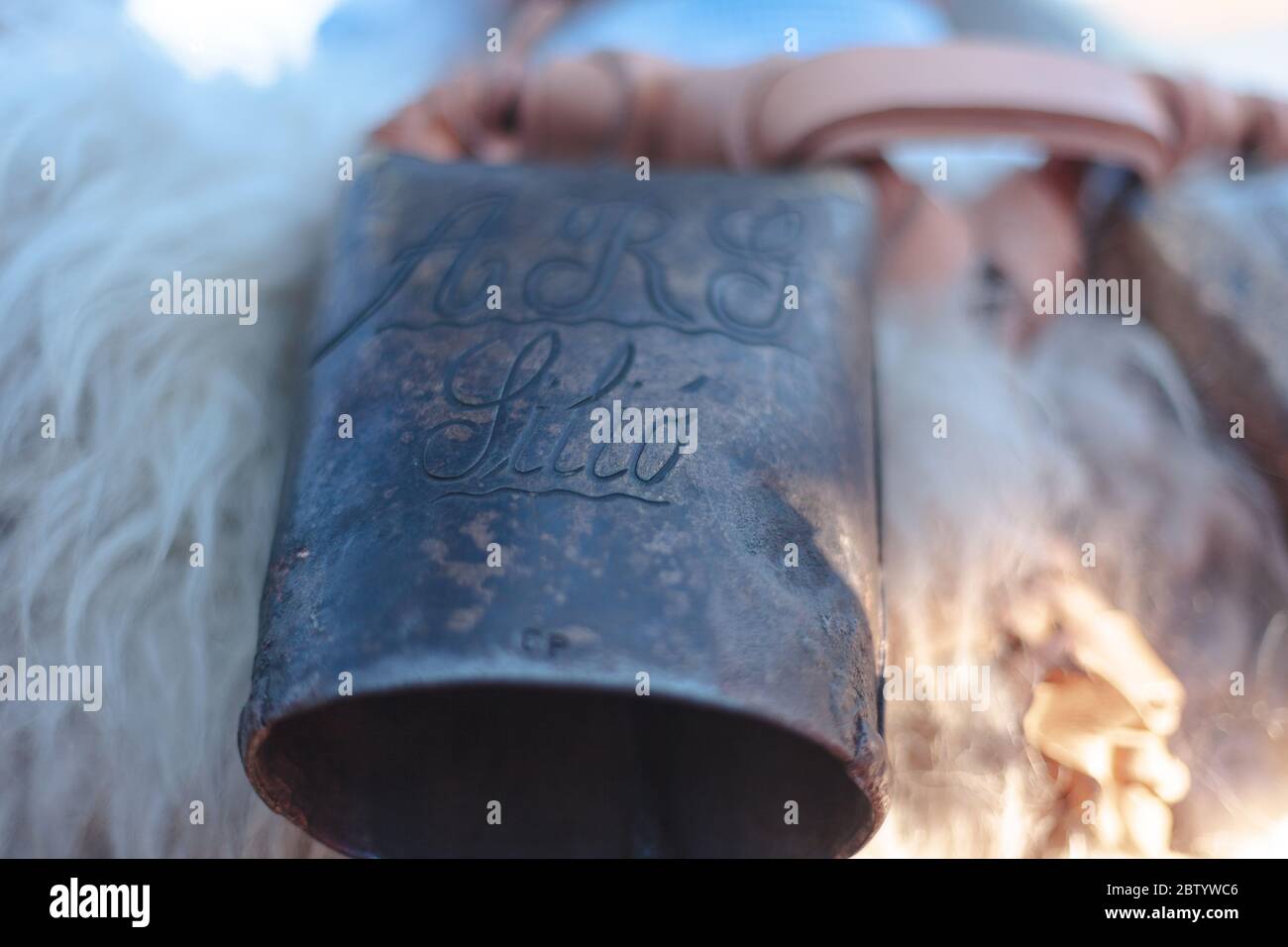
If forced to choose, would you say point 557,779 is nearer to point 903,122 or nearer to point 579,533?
point 579,533

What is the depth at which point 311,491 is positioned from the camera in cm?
50

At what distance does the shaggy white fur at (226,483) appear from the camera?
1.72 ft

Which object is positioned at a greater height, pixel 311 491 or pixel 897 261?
pixel 897 261

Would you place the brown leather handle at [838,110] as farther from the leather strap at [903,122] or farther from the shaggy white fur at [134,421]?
the shaggy white fur at [134,421]

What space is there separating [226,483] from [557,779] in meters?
0.23

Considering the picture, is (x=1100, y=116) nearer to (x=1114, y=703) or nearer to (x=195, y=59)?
(x=1114, y=703)

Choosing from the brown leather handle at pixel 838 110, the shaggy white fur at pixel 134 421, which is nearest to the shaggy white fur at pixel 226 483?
the shaggy white fur at pixel 134 421

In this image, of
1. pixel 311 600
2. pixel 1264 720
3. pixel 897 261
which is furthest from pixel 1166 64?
pixel 311 600

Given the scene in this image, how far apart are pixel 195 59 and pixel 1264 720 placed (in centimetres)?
76

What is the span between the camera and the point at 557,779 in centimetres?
54

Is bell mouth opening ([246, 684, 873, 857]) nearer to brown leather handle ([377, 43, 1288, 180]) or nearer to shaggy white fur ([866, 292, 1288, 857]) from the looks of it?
shaggy white fur ([866, 292, 1288, 857])

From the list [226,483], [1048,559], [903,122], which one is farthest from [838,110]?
[226,483]

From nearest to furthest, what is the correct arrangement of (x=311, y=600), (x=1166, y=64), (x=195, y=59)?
(x=311, y=600), (x=195, y=59), (x=1166, y=64)

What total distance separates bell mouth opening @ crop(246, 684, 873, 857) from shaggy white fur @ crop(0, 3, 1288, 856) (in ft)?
0.17
